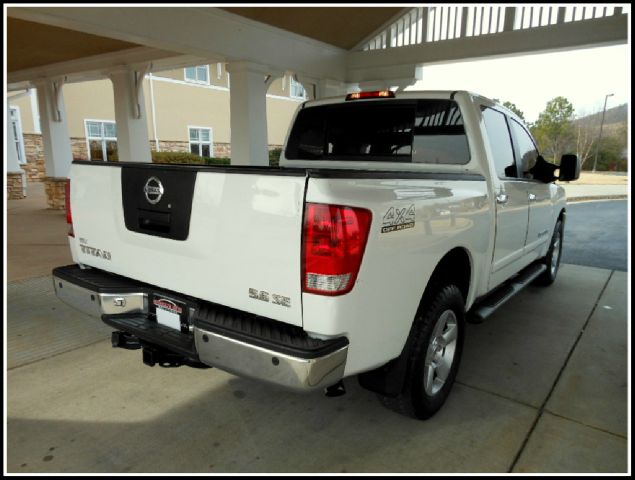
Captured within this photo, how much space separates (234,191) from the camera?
2.14 meters

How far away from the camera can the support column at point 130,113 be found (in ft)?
32.2

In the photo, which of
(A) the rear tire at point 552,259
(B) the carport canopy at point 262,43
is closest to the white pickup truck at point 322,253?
(A) the rear tire at point 552,259

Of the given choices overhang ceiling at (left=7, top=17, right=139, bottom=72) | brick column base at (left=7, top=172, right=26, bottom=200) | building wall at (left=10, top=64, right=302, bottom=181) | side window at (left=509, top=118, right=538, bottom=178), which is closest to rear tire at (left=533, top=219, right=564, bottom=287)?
side window at (left=509, top=118, right=538, bottom=178)

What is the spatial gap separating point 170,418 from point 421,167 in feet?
7.98

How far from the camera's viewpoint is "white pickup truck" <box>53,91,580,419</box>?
1956mm

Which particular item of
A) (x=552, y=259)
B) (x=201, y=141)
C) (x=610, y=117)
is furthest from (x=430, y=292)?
(x=610, y=117)

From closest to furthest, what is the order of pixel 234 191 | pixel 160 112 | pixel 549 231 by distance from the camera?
pixel 234 191
pixel 549 231
pixel 160 112

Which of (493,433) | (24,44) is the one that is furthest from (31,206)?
(493,433)

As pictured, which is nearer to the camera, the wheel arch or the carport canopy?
the wheel arch

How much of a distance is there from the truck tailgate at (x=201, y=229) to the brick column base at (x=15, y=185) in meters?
13.5

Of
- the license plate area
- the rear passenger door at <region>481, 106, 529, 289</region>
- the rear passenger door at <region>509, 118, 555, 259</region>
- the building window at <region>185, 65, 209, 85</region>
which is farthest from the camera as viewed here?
the building window at <region>185, 65, 209, 85</region>

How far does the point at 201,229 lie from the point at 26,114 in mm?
23919

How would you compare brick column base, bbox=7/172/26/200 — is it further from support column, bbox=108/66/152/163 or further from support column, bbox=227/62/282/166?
support column, bbox=227/62/282/166

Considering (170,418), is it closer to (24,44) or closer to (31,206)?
(24,44)
